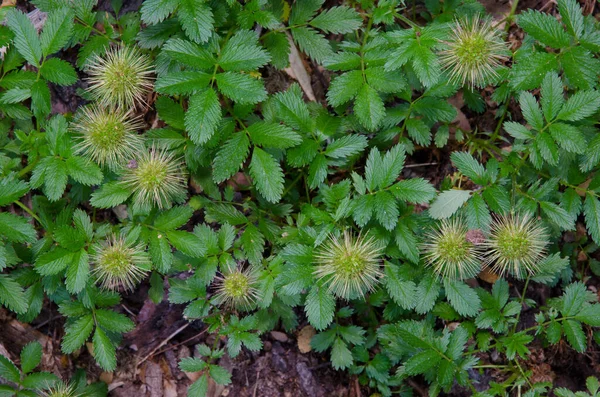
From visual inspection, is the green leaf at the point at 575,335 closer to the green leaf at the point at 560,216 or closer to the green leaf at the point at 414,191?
the green leaf at the point at 560,216

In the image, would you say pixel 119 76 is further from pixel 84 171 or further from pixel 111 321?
pixel 111 321

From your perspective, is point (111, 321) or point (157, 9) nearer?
point (157, 9)

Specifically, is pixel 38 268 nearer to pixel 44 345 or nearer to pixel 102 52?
pixel 44 345

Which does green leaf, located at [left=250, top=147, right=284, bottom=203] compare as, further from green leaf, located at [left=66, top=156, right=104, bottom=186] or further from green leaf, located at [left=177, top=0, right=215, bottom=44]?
green leaf, located at [left=66, top=156, right=104, bottom=186]

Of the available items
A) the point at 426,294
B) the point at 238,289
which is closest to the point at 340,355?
the point at 426,294

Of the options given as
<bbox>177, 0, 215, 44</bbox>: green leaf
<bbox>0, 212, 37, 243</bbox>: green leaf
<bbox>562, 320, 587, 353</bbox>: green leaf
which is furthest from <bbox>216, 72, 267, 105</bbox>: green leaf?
<bbox>562, 320, 587, 353</bbox>: green leaf
